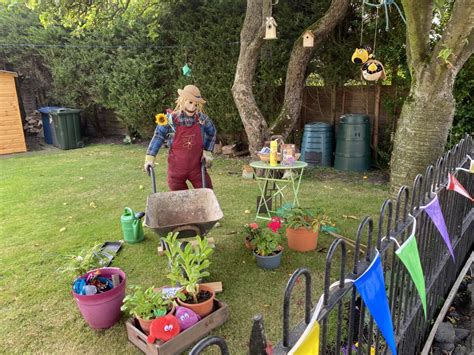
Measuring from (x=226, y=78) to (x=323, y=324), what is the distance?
25.2ft

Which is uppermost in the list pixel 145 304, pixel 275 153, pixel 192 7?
pixel 192 7

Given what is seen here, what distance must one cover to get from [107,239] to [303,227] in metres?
2.30

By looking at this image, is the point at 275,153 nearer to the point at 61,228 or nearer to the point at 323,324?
the point at 61,228

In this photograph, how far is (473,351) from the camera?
2.34 metres

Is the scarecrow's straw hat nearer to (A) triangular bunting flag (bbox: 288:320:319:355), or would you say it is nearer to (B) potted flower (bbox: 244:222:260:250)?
(B) potted flower (bbox: 244:222:260:250)

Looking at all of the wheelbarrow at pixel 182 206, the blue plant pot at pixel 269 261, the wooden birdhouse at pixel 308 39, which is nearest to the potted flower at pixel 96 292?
the wheelbarrow at pixel 182 206

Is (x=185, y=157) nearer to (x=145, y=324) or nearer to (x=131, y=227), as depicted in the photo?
(x=131, y=227)

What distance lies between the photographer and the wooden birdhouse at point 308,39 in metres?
6.02

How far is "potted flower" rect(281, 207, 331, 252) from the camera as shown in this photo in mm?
3730

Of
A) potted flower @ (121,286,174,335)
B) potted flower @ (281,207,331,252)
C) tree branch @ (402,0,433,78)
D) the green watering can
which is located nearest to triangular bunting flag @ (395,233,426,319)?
Answer: potted flower @ (121,286,174,335)

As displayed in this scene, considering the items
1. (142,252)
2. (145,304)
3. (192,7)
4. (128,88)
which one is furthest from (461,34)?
(128,88)

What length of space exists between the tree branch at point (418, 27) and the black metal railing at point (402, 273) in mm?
788

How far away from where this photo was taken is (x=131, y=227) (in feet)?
13.4

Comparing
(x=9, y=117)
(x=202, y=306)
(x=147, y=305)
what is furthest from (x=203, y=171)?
(x=9, y=117)
